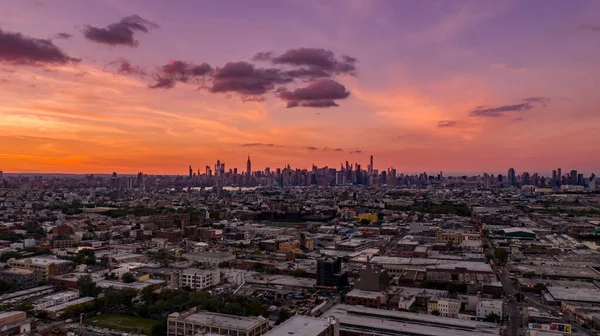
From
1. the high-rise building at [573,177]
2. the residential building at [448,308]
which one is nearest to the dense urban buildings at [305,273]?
the residential building at [448,308]

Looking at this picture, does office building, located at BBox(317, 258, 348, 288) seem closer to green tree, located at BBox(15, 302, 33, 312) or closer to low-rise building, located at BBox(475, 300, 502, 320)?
low-rise building, located at BBox(475, 300, 502, 320)

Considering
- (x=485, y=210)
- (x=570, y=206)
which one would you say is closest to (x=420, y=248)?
(x=485, y=210)

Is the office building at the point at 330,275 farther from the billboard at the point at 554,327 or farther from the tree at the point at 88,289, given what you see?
the tree at the point at 88,289

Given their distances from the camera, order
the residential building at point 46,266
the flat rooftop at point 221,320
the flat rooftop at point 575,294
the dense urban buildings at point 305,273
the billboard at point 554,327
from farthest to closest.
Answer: the residential building at point 46,266 < the flat rooftop at point 575,294 < the dense urban buildings at point 305,273 < the billboard at point 554,327 < the flat rooftop at point 221,320

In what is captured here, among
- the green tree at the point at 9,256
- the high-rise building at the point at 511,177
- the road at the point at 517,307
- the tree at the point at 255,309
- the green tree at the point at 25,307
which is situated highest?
the high-rise building at the point at 511,177

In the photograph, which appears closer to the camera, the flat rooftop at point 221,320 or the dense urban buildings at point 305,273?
the flat rooftop at point 221,320

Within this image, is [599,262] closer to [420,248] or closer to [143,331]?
[420,248]
